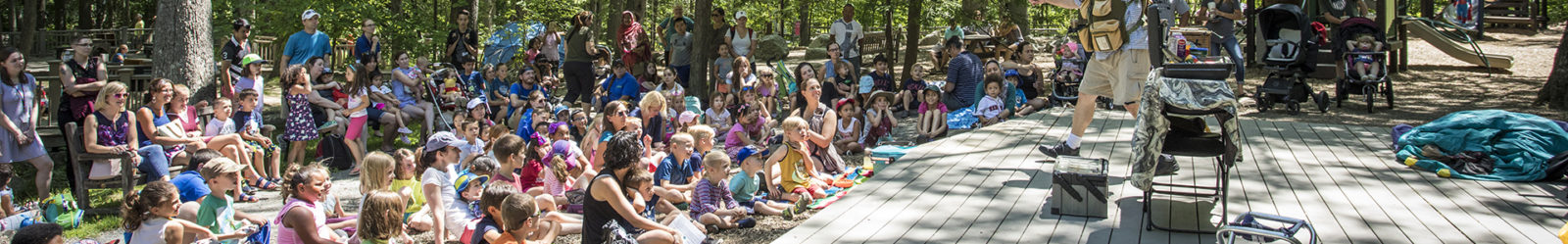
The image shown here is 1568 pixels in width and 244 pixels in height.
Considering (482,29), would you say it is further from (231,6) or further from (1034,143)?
(1034,143)

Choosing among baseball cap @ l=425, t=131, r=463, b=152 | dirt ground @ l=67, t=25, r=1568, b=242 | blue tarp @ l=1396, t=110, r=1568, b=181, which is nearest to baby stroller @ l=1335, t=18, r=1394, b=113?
dirt ground @ l=67, t=25, r=1568, b=242

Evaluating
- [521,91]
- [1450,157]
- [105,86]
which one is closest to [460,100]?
[521,91]

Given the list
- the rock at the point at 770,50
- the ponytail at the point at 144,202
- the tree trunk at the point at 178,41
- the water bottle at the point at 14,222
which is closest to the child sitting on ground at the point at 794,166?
the ponytail at the point at 144,202

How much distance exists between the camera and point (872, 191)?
5.68m

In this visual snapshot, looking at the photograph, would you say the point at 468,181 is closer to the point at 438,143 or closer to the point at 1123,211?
the point at 438,143

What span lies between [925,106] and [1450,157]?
4505mm

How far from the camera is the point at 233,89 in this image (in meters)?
9.69

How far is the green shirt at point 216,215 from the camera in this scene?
5.46m

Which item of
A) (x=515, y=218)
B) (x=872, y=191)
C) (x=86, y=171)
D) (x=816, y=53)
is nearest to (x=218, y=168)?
(x=515, y=218)

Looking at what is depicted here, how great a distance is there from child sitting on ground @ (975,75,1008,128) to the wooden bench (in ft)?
21.6

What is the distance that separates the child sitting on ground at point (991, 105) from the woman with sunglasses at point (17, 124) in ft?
23.3

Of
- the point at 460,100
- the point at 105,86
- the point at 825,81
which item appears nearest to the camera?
the point at 105,86

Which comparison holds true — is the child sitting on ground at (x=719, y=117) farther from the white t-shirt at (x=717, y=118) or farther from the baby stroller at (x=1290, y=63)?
the baby stroller at (x=1290, y=63)

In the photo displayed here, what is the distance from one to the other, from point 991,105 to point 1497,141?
179 inches
